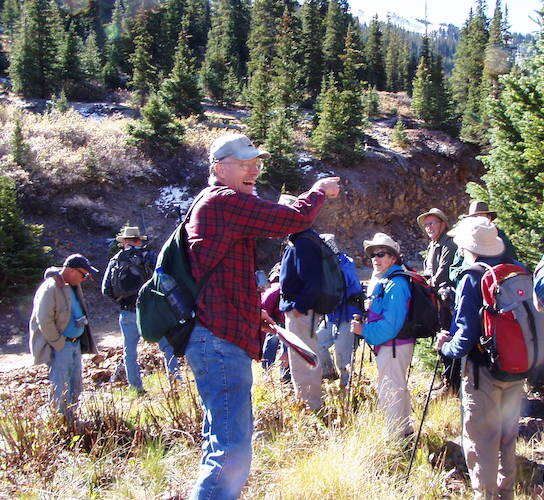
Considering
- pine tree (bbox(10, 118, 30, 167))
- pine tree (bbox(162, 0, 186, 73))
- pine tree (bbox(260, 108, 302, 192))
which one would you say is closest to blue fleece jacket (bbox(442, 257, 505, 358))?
pine tree (bbox(10, 118, 30, 167))

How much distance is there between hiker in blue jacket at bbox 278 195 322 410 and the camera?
4.43 m

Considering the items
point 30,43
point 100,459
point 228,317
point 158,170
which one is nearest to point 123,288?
point 100,459

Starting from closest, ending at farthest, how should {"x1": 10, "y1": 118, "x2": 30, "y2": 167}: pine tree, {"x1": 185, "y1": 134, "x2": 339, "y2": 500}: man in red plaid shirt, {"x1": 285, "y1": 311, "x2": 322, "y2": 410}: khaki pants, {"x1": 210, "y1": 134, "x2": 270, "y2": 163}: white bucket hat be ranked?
{"x1": 185, "y1": 134, "x2": 339, "y2": 500}: man in red plaid shirt < {"x1": 210, "y1": 134, "x2": 270, "y2": 163}: white bucket hat < {"x1": 285, "y1": 311, "x2": 322, "y2": 410}: khaki pants < {"x1": 10, "y1": 118, "x2": 30, "y2": 167}: pine tree

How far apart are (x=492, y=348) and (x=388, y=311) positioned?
96cm

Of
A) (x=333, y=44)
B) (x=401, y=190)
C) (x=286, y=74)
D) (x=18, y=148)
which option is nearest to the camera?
(x=18, y=148)

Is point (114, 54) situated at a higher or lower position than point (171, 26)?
lower

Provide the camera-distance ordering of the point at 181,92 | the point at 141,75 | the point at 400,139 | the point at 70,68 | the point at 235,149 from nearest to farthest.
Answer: the point at 235,149
the point at 181,92
the point at 400,139
the point at 141,75
the point at 70,68

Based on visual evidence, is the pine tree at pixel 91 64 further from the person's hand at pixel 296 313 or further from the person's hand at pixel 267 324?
the person's hand at pixel 267 324

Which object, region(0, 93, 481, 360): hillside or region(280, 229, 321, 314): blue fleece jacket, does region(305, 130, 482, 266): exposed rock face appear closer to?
region(0, 93, 481, 360): hillside

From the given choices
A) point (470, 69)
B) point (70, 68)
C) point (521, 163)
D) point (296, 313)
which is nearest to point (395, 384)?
point (296, 313)

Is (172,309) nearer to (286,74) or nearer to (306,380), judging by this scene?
(306,380)

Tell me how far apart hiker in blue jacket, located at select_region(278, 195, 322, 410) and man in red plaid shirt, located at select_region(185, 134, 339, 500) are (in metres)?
1.76

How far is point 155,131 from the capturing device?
1864 centimetres

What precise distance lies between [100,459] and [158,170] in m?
16.0
